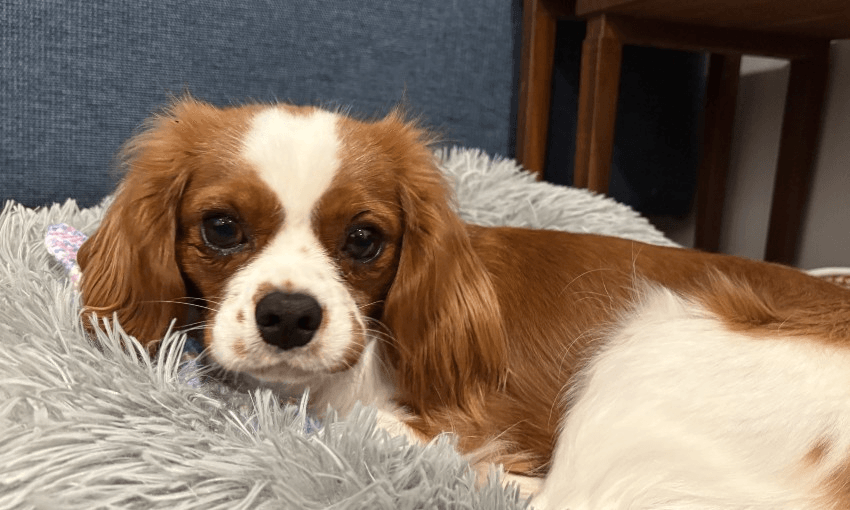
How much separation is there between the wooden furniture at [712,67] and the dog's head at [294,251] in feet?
3.46

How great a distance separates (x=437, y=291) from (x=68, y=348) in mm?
527

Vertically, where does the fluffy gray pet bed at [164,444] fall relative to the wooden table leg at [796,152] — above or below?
below

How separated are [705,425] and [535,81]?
5.09 ft

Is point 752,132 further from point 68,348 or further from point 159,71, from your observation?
point 68,348

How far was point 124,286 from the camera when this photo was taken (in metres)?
0.98

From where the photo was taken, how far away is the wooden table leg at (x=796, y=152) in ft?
7.28

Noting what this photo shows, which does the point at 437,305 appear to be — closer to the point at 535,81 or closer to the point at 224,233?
the point at 224,233

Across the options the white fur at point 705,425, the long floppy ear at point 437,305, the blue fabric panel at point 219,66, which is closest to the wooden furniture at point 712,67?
the blue fabric panel at point 219,66

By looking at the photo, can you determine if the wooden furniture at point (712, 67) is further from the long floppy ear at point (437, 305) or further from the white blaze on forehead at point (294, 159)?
the white blaze on forehead at point (294, 159)

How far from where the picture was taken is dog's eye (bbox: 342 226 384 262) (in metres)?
0.97

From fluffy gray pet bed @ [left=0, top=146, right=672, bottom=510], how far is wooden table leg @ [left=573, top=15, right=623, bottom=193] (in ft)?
4.66

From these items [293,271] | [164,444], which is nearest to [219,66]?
[293,271]

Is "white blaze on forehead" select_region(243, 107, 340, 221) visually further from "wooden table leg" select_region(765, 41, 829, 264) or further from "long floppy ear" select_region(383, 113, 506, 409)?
"wooden table leg" select_region(765, 41, 829, 264)

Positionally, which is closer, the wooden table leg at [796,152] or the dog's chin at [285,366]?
the dog's chin at [285,366]
